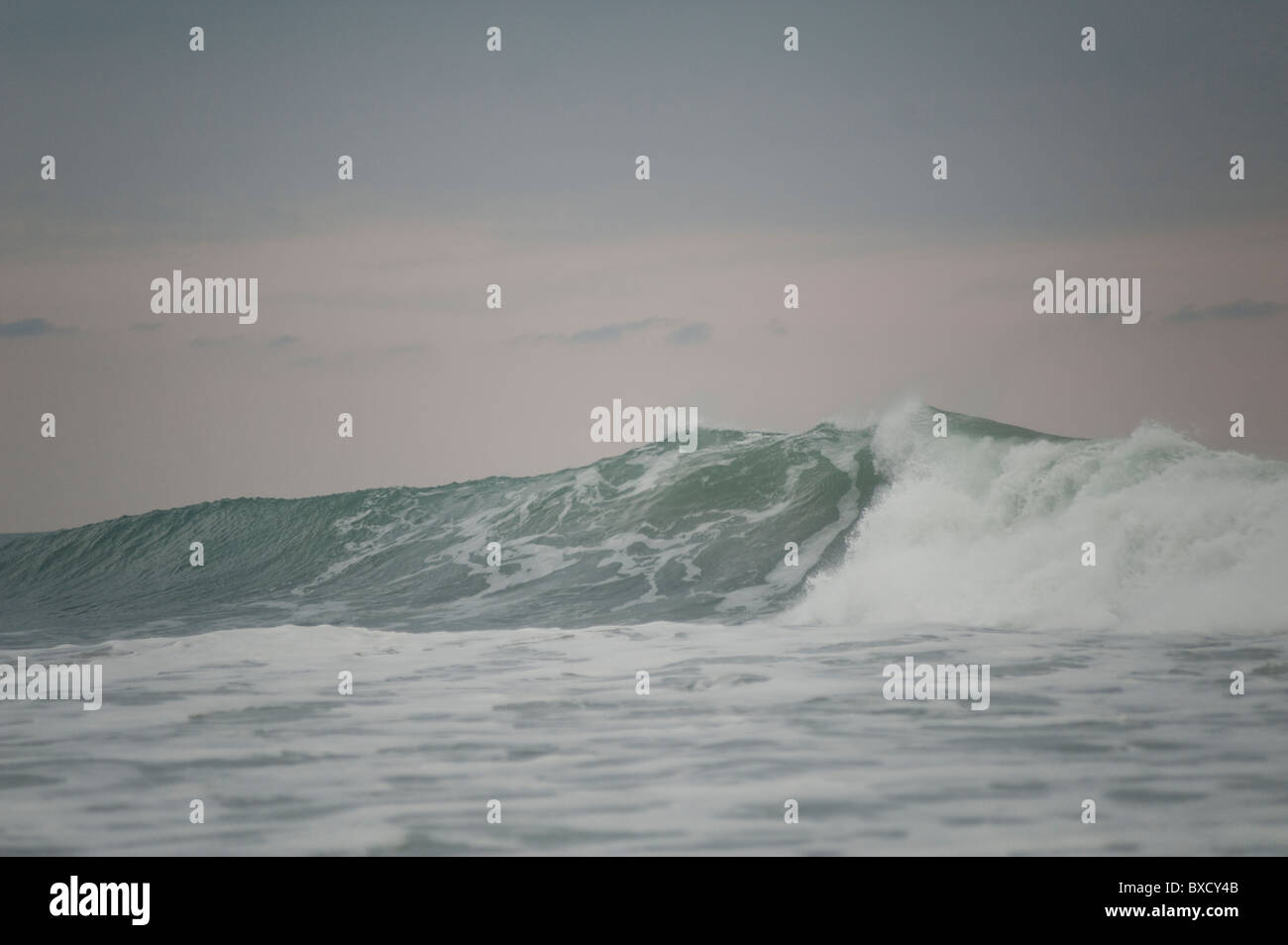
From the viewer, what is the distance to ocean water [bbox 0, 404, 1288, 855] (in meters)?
6.13

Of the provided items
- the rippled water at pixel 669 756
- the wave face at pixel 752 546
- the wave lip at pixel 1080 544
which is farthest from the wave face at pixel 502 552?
the rippled water at pixel 669 756

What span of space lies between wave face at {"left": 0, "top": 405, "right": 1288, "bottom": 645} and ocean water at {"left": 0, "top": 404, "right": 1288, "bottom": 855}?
0.26 ft

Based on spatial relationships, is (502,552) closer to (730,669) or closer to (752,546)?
(752,546)

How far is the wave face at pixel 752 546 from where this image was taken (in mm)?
15164

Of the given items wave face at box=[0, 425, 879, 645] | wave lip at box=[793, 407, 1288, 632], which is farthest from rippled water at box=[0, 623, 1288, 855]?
wave face at box=[0, 425, 879, 645]

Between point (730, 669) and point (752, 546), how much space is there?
10.5 meters

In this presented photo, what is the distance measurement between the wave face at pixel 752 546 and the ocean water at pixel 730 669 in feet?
0.26

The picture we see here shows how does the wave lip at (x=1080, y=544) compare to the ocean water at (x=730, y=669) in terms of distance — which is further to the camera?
the wave lip at (x=1080, y=544)

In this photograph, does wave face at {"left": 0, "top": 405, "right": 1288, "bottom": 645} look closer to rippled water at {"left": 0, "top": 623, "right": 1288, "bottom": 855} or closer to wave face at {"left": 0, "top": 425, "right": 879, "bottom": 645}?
wave face at {"left": 0, "top": 425, "right": 879, "bottom": 645}

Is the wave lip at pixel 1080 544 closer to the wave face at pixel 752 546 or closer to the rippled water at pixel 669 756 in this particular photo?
the wave face at pixel 752 546

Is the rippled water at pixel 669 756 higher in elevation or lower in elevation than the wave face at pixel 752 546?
lower

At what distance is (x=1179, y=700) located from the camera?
9094 millimetres
